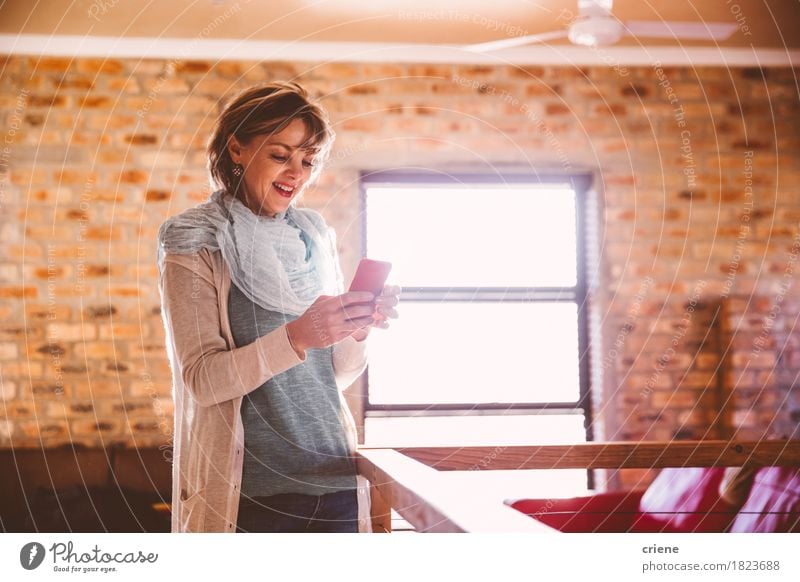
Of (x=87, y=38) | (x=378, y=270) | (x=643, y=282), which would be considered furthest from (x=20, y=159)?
(x=643, y=282)

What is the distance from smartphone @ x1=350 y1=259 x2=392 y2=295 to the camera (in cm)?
80

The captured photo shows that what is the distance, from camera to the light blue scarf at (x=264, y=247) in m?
0.83

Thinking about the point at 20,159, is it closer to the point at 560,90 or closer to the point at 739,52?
the point at 560,90

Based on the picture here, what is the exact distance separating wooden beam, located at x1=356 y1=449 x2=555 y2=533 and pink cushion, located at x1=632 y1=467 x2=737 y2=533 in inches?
27.6

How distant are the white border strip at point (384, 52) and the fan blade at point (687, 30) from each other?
7 cm

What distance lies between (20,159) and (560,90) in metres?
1.24

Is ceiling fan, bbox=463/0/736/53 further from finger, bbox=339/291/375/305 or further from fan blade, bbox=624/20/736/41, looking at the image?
finger, bbox=339/291/375/305

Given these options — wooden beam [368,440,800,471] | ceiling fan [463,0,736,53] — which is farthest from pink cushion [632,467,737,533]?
ceiling fan [463,0,736,53]

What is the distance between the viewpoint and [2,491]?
1646 millimetres

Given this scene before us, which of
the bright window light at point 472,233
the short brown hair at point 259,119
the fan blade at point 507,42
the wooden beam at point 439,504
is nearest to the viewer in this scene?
the wooden beam at point 439,504

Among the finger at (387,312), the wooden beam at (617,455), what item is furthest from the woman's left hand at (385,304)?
the wooden beam at (617,455)

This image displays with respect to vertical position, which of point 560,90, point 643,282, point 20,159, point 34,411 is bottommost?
point 34,411

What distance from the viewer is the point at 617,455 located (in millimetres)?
946

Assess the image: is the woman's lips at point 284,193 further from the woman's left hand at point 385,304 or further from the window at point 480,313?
the window at point 480,313
